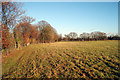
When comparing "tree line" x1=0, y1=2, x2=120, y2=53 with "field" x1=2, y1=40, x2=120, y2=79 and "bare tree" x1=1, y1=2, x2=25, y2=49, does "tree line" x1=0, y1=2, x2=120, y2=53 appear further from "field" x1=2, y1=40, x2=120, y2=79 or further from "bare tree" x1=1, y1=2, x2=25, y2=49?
"field" x1=2, y1=40, x2=120, y2=79

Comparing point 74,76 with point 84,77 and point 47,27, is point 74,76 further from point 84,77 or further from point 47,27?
point 47,27

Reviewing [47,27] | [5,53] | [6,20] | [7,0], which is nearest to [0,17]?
[6,20]

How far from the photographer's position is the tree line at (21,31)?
9.18m

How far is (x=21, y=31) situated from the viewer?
1856cm

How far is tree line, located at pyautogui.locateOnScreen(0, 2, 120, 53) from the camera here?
30.1ft

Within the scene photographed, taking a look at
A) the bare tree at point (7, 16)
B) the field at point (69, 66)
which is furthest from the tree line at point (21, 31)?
the field at point (69, 66)

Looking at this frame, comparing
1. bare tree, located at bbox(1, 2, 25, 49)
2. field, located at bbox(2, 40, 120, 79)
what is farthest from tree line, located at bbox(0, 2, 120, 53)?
field, located at bbox(2, 40, 120, 79)

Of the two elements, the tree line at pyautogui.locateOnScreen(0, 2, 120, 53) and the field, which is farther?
the tree line at pyautogui.locateOnScreen(0, 2, 120, 53)

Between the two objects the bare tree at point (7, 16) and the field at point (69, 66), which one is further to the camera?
the bare tree at point (7, 16)

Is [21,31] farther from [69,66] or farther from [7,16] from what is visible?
[69,66]

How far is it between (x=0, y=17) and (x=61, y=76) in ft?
33.4

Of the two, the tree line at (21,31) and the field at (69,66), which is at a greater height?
the tree line at (21,31)

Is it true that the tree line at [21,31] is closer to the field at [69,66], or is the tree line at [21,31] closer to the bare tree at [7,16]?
the bare tree at [7,16]

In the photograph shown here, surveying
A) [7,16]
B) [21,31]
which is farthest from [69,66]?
[21,31]
